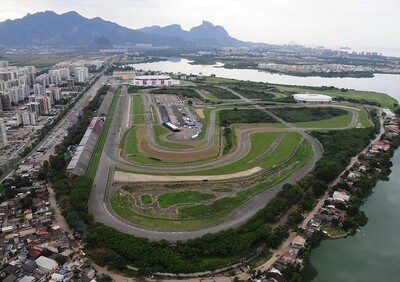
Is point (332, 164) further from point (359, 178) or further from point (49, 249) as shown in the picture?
point (49, 249)

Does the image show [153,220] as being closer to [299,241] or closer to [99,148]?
[299,241]

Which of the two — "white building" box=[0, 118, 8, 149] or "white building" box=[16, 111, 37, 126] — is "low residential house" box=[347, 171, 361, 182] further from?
"white building" box=[16, 111, 37, 126]

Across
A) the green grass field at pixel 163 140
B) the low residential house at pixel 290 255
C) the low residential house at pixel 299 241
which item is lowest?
the low residential house at pixel 290 255

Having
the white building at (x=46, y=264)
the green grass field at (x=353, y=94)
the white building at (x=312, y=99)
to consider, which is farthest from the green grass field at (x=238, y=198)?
the green grass field at (x=353, y=94)

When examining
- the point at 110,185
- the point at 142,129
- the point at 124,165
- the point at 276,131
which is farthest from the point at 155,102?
the point at 110,185

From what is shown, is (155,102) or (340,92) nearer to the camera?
(155,102)

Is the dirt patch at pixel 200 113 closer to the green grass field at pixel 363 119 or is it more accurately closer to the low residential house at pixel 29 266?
the green grass field at pixel 363 119
